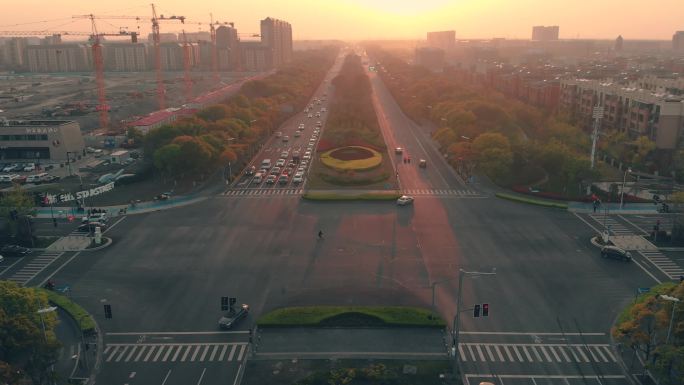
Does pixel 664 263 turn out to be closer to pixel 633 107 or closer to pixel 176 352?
pixel 176 352

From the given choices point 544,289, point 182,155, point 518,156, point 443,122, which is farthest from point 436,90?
point 544,289

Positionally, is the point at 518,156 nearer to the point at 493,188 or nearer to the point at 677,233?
the point at 493,188

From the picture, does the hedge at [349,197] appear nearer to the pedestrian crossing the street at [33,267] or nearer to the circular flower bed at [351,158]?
the circular flower bed at [351,158]

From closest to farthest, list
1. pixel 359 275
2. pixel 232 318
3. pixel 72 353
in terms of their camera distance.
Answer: pixel 72 353, pixel 232 318, pixel 359 275

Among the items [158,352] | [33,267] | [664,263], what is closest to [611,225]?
[664,263]

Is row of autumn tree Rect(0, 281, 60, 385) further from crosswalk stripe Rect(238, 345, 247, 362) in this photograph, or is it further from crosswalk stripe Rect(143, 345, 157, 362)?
crosswalk stripe Rect(238, 345, 247, 362)

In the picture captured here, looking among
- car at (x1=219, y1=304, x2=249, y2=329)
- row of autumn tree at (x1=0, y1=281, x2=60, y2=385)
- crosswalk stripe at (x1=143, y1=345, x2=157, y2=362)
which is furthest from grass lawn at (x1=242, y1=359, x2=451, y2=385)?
row of autumn tree at (x1=0, y1=281, x2=60, y2=385)

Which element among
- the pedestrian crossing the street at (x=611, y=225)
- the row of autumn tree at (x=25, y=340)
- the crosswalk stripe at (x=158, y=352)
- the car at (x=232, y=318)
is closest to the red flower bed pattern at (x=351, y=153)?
the pedestrian crossing the street at (x=611, y=225)
